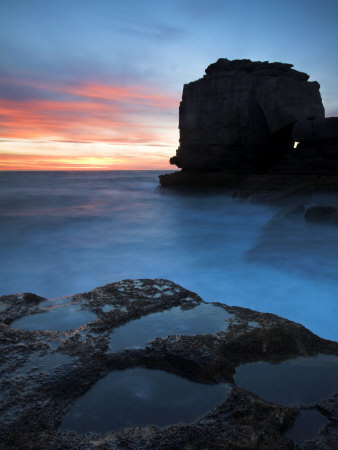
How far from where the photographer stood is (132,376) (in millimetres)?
1460

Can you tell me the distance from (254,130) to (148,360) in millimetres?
14911

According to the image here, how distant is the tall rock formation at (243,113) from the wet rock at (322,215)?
721cm

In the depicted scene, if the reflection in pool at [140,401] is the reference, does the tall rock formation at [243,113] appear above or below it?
above

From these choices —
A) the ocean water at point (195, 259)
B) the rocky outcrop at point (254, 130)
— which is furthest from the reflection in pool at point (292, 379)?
the rocky outcrop at point (254, 130)

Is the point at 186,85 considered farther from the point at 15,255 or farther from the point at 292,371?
the point at 292,371

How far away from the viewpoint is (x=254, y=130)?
1493 centimetres

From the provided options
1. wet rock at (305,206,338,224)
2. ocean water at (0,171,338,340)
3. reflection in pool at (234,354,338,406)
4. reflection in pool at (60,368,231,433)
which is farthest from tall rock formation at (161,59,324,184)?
reflection in pool at (60,368,231,433)

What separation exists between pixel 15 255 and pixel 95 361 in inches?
211

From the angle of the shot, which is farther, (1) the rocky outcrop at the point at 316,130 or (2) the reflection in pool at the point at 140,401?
(1) the rocky outcrop at the point at 316,130

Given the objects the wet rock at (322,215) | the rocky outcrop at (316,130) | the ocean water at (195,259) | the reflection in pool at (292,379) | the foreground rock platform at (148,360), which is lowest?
the ocean water at (195,259)

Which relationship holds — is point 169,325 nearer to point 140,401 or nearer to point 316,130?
point 140,401

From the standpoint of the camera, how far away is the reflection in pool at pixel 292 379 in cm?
135

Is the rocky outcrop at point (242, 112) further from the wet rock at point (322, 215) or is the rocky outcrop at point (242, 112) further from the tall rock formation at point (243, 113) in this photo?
the wet rock at point (322, 215)

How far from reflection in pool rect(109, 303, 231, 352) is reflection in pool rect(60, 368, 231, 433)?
0.73 feet
